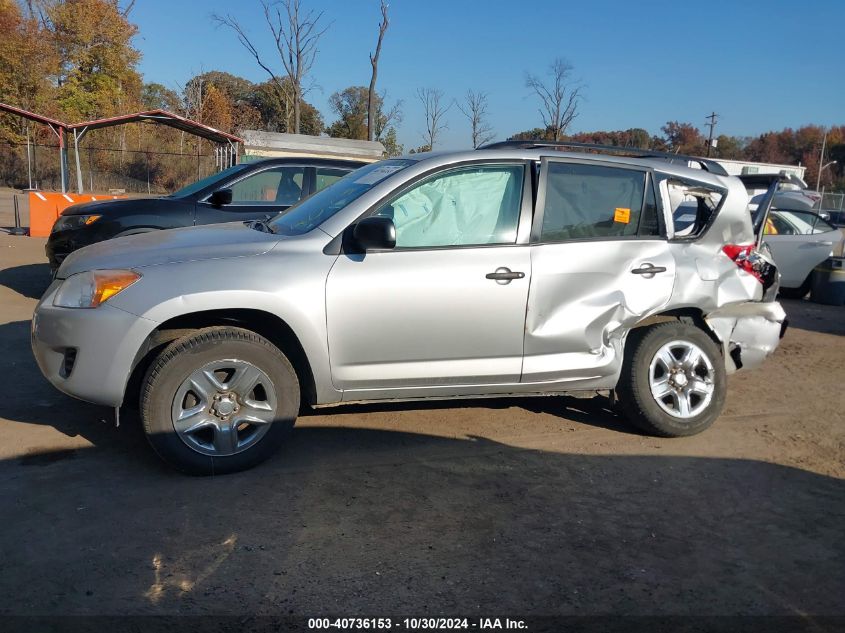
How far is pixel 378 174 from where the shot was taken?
470cm

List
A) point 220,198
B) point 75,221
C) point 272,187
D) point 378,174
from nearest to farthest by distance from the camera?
point 378,174 < point 220,198 < point 75,221 < point 272,187

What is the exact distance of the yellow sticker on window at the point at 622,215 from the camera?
4.76m

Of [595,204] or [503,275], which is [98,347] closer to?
[503,275]

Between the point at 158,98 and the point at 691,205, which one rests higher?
the point at 158,98

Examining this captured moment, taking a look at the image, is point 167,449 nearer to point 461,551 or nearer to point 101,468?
point 101,468

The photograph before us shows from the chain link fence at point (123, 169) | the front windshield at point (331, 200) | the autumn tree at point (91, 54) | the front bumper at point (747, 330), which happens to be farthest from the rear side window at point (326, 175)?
the autumn tree at point (91, 54)

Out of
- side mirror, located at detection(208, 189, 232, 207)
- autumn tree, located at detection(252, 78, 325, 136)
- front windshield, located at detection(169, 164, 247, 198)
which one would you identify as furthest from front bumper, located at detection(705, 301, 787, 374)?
autumn tree, located at detection(252, 78, 325, 136)

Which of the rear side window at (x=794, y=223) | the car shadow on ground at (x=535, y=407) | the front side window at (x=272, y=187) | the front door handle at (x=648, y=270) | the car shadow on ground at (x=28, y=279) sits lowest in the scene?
the car shadow on ground at (x=535, y=407)

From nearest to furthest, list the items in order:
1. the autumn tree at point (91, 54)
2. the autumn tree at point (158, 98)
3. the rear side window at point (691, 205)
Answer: the rear side window at point (691, 205), the autumn tree at point (91, 54), the autumn tree at point (158, 98)

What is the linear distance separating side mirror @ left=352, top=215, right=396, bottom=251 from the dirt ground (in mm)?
1312

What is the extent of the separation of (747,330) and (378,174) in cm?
277

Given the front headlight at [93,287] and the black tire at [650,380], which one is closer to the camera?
the front headlight at [93,287]

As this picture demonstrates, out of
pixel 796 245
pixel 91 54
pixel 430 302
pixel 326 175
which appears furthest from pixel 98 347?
pixel 91 54

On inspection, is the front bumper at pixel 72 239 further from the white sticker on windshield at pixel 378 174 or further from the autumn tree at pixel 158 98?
the autumn tree at pixel 158 98
